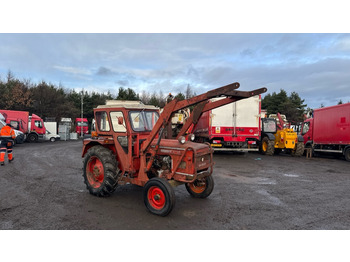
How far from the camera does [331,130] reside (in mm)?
12648

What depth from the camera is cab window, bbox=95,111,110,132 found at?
5.51 meters

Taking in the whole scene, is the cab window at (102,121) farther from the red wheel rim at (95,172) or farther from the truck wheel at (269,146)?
the truck wheel at (269,146)

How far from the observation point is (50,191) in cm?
581

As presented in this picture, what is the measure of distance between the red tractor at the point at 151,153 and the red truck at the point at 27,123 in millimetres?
20040

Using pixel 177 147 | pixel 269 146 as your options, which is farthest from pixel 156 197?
pixel 269 146

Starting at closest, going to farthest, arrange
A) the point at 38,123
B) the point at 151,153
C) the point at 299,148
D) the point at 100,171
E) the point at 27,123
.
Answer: the point at 151,153, the point at 100,171, the point at 299,148, the point at 27,123, the point at 38,123

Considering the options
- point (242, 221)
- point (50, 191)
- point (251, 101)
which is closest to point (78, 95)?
point (251, 101)

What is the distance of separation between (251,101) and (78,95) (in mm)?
41224

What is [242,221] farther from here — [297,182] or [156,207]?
[297,182]

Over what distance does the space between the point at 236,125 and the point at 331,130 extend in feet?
17.8

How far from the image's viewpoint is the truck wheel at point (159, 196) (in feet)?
13.3

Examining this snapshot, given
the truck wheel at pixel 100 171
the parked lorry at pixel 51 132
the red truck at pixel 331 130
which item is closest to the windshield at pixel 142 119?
the truck wheel at pixel 100 171

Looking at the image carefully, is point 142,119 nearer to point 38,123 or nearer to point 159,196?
point 159,196

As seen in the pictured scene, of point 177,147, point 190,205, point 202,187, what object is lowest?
point 190,205
